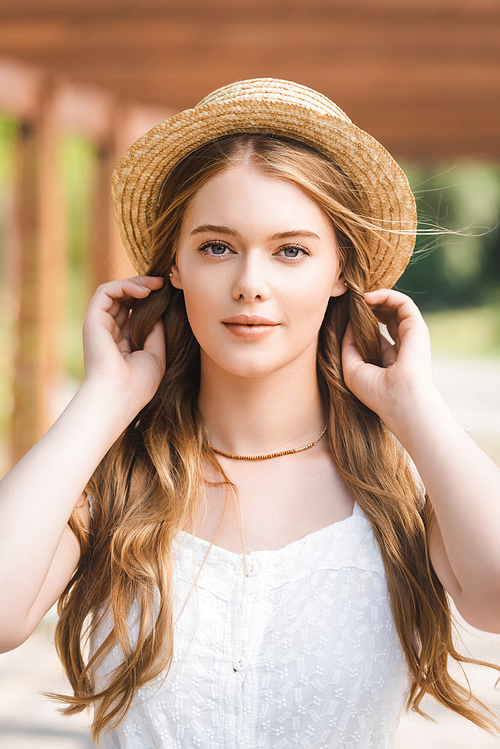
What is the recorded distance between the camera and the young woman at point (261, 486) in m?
1.50

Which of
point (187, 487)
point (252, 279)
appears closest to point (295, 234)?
point (252, 279)

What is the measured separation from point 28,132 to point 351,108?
231 centimetres

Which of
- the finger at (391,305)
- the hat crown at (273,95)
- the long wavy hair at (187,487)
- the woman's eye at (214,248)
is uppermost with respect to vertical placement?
the hat crown at (273,95)

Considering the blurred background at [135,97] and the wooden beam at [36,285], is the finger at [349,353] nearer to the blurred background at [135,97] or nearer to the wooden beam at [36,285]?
the blurred background at [135,97]

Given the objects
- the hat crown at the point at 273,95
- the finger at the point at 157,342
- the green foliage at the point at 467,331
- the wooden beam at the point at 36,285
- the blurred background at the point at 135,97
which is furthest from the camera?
the green foliage at the point at 467,331

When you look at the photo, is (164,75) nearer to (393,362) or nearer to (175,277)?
(175,277)

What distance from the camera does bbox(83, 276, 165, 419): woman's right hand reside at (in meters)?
1.71

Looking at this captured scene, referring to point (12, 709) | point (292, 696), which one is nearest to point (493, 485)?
point (292, 696)

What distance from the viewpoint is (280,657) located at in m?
1.53

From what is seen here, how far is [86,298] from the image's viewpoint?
575 cm

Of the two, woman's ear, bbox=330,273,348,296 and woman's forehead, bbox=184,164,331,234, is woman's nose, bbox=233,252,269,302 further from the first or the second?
woman's ear, bbox=330,273,348,296

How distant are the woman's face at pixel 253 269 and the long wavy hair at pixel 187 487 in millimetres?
58

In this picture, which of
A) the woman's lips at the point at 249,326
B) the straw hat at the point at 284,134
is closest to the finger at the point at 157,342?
the straw hat at the point at 284,134

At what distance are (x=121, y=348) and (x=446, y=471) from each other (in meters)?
0.95
